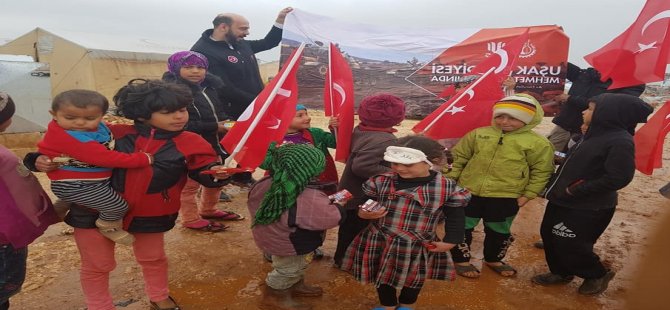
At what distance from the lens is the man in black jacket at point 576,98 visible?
4.58m

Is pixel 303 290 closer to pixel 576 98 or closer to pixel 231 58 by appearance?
pixel 231 58

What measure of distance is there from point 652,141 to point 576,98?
1329 millimetres

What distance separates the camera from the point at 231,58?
4770mm

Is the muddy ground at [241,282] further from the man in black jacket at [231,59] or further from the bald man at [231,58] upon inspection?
the bald man at [231,58]

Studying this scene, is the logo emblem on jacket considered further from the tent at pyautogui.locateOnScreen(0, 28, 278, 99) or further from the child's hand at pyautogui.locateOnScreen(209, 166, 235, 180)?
the tent at pyautogui.locateOnScreen(0, 28, 278, 99)

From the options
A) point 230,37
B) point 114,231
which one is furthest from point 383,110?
point 230,37

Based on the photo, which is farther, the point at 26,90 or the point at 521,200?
the point at 26,90

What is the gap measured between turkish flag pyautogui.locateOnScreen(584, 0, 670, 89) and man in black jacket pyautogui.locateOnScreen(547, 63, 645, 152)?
81cm

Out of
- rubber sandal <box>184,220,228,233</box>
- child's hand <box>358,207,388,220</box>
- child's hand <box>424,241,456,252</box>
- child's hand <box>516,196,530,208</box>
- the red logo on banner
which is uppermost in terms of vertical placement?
the red logo on banner

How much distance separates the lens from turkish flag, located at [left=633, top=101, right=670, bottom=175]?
Answer: 132 inches

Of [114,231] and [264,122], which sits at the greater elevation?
[264,122]

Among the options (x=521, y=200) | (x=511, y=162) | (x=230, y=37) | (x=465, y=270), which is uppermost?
(x=230, y=37)

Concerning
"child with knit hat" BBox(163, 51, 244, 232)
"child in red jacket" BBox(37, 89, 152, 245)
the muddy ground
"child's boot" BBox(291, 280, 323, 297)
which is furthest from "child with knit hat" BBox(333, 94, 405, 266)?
"child in red jacket" BBox(37, 89, 152, 245)

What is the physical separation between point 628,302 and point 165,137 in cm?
238
